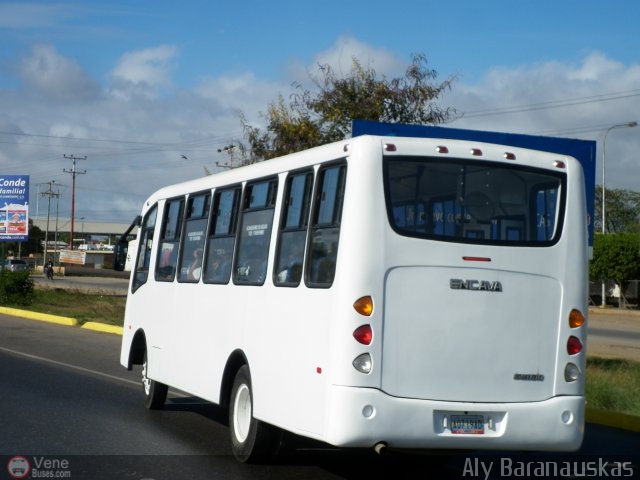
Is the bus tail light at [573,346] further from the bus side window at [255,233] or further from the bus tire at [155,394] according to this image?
the bus tire at [155,394]

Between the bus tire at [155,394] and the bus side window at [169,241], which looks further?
the bus tire at [155,394]

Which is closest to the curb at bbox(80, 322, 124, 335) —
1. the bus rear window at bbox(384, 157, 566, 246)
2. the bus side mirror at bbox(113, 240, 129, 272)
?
the bus side mirror at bbox(113, 240, 129, 272)

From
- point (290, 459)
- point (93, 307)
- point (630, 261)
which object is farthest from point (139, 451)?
point (630, 261)

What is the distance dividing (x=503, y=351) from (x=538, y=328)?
0.37m

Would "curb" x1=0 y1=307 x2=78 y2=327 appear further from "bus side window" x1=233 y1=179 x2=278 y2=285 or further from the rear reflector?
the rear reflector

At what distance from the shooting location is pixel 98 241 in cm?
17888

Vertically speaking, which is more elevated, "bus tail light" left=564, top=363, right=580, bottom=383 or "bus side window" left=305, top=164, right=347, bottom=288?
"bus side window" left=305, top=164, right=347, bottom=288

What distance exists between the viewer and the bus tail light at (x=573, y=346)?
826 cm

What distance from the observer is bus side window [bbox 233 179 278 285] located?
371 inches

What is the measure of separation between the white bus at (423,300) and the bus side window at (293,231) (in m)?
0.02

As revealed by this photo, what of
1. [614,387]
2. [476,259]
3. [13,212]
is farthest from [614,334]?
[13,212]

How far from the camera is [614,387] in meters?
15.0

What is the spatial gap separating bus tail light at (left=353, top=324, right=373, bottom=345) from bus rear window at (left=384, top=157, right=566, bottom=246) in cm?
79

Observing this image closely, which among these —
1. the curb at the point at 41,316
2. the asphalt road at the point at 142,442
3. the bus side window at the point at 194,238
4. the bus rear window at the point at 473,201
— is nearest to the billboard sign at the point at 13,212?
the curb at the point at 41,316
